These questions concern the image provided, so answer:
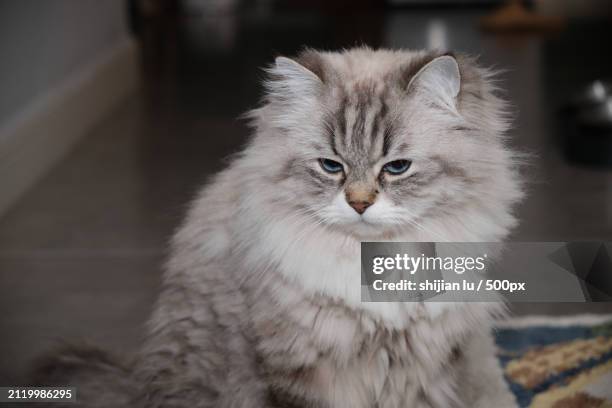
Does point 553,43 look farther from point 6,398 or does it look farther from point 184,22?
point 6,398

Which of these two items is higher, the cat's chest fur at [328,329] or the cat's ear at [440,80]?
the cat's ear at [440,80]

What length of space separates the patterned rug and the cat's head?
0.43m

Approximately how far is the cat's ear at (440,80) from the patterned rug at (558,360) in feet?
2.19

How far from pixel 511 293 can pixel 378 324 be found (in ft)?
0.82

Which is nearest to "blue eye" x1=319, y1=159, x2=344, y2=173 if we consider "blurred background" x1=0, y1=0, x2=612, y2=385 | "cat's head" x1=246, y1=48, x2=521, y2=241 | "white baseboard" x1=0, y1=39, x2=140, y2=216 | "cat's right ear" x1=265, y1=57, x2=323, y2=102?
"cat's head" x1=246, y1=48, x2=521, y2=241

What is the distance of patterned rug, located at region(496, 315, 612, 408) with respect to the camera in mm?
1661

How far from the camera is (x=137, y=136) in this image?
12.0 ft

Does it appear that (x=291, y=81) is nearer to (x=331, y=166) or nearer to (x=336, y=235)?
(x=331, y=166)

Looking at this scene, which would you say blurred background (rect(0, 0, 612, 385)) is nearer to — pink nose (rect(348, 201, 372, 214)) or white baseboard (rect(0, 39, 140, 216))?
white baseboard (rect(0, 39, 140, 216))

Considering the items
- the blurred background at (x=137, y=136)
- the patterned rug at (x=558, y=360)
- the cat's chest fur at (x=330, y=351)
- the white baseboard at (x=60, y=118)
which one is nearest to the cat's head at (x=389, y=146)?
the cat's chest fur at (x=330, y=351)

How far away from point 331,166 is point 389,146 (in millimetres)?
98

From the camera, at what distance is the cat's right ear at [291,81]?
1.36 meters

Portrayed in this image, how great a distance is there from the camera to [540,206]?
2.82 meters

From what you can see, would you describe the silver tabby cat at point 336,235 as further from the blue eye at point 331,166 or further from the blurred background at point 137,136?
the blurred background at point 137,136
